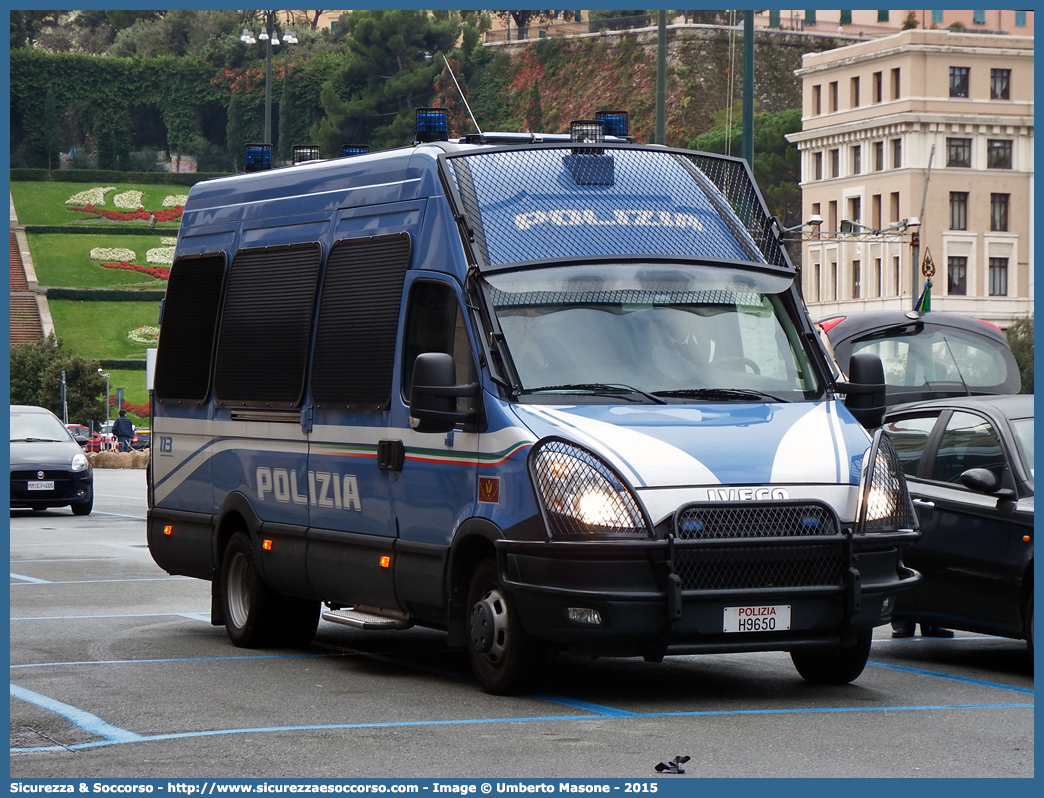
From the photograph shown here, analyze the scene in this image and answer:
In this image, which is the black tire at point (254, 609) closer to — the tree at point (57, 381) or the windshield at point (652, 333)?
the windshield at point (652, 333)

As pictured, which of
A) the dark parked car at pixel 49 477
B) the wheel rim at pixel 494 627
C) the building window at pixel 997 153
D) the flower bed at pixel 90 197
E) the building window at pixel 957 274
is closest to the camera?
the wheel rim at pixel 494 627

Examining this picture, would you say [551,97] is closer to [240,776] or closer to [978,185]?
[978,185]

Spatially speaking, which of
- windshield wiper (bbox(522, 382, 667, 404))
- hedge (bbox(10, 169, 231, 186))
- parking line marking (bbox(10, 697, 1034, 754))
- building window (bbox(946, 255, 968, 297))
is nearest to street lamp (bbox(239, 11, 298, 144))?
windshield wiper (bbox(522, 382, 667, 404))

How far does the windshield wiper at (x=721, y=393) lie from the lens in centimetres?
988

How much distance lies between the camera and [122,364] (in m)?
99.8

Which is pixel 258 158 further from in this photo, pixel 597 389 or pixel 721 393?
pixel 721 393

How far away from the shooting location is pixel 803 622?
30.7ft

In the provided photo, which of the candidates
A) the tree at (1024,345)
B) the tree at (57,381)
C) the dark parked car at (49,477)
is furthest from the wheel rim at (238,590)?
the tree at (57,381)

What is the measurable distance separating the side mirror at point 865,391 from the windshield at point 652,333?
9.2 inches

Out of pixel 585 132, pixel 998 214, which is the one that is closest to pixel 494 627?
pixel 585 132

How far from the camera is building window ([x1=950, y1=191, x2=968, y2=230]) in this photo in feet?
327

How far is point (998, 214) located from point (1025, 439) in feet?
303

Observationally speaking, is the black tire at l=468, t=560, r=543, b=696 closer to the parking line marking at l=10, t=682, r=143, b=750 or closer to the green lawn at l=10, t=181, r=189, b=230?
the parking line marking at l=10, t=682, r=143, b=750

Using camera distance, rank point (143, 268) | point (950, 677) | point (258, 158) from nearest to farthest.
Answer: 1. point (950, 677)
2. point (258, 158)
3. point (143, 268)
